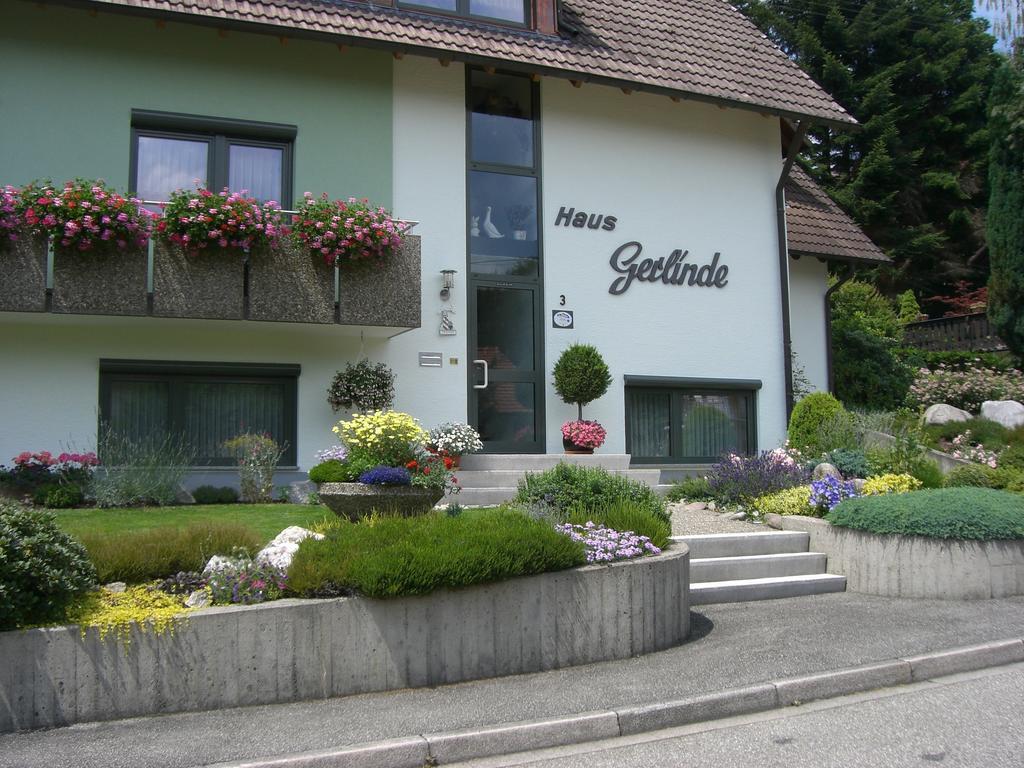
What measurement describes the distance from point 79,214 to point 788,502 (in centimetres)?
907

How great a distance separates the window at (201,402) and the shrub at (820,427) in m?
7.53

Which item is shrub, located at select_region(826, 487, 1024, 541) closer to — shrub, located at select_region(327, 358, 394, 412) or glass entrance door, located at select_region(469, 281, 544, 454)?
glass entrance door, located at select_region(469, 281, 544, 454)

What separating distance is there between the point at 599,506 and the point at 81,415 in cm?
730

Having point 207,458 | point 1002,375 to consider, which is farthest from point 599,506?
point 1002,375

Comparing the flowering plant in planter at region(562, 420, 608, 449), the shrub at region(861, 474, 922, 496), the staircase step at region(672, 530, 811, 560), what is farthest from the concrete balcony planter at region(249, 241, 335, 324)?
the shrub at region(861, 474, 922, 496)

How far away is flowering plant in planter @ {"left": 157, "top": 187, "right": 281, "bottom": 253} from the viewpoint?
11406 millimetres

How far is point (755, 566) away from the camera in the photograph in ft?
31.1

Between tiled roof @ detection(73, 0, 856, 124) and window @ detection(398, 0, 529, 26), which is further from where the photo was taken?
window @ detection(398, 0, 529, 26)

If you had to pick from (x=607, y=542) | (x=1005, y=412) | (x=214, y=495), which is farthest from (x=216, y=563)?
(x=1005, y=412)

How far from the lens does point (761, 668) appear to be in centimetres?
667

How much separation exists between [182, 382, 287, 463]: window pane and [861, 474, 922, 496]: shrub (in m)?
7.70

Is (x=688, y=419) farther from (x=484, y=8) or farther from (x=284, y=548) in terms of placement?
(x=284, y=548)

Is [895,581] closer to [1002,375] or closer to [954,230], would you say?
[1002,375]

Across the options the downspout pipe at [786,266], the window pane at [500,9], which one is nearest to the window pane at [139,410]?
the window pane at [500,9]
